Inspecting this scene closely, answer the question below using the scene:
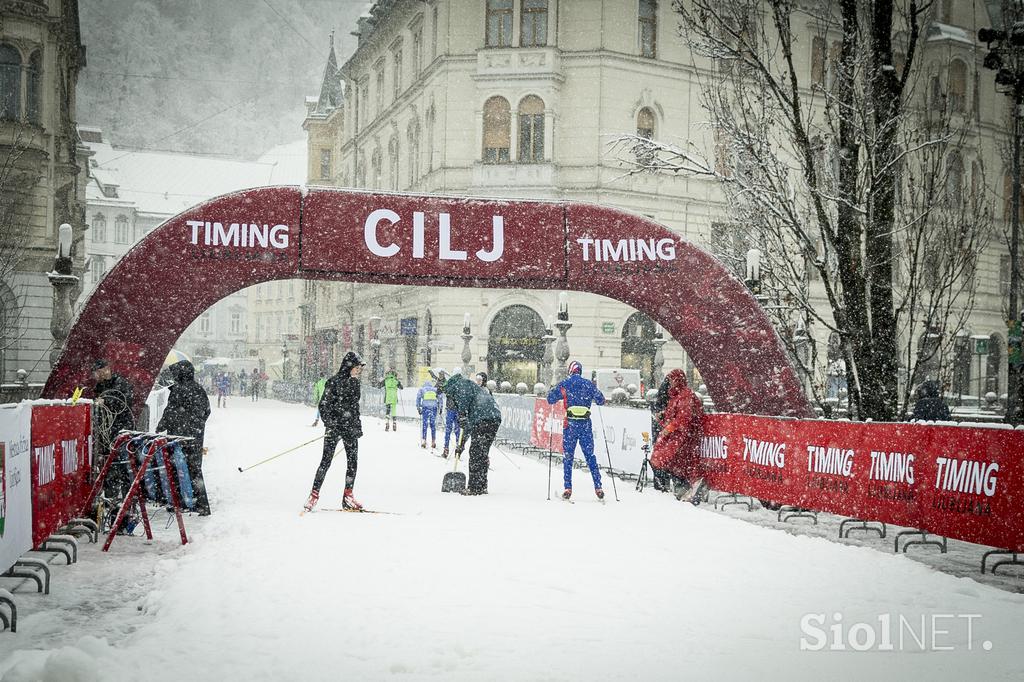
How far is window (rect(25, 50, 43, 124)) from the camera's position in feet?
107

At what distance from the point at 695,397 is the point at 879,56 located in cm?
534

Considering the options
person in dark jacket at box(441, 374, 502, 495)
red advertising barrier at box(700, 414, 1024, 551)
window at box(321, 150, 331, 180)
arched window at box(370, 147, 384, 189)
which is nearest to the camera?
red advertising barrier at box(700, 414, 1024, 551)

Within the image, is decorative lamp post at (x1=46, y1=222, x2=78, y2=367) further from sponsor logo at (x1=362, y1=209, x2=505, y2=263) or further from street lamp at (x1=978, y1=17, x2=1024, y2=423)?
street lamp at (x1=978, y1=17, x2=1024, y2=423)

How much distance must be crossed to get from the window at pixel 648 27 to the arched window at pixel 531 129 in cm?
491

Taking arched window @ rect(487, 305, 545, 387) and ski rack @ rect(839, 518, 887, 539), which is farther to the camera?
arched window @ rect(487, 305, 545, 387)

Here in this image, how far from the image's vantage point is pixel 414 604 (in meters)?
6.97

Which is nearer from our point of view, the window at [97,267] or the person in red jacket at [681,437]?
the person in red jacket at [681,437]

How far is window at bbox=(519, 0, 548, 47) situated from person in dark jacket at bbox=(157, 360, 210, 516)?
29240 mm

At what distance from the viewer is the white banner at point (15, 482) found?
718cm

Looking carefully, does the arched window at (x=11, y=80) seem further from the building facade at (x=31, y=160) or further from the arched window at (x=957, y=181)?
the arched window at (x=957, y=181)

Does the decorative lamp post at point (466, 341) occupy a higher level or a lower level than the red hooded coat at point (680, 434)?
higher

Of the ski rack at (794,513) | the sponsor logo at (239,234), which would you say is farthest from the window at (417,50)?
the ski rack at (794,513)

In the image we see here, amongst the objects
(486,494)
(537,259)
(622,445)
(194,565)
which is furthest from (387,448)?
(194,565)

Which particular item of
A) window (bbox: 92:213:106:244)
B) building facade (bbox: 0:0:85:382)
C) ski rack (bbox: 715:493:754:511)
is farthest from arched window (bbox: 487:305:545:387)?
window (bbox: 92:213:106:244)
